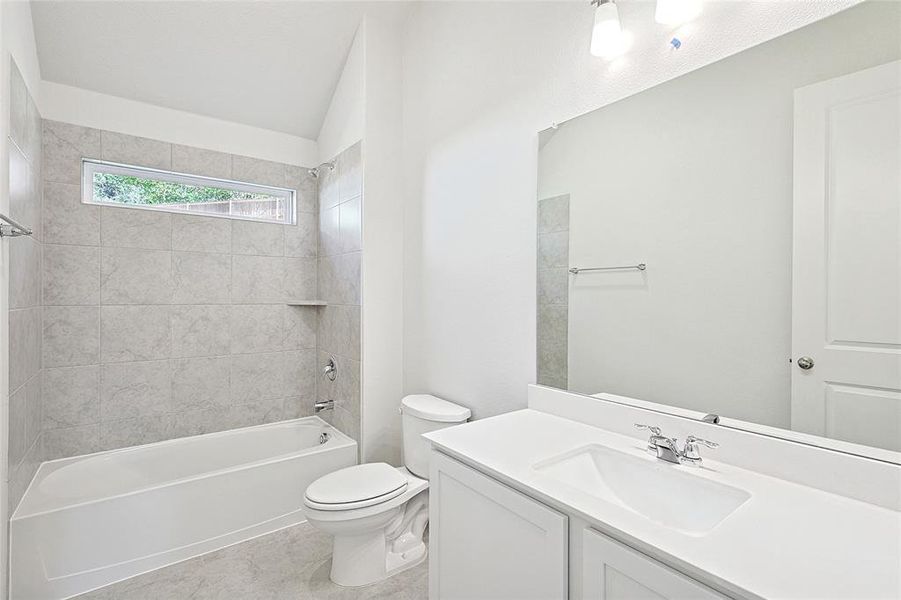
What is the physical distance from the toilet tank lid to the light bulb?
1679 mm

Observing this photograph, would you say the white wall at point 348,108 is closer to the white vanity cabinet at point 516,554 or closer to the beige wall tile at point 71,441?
the white vanity cabinet at point 516,554

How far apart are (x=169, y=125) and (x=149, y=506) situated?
7.02 feet

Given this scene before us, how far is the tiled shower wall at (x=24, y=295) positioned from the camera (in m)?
1.68

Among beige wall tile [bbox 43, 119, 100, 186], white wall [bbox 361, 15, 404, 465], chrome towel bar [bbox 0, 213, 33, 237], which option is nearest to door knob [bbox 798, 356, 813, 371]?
white wall [bbox 361, 15, 404, 465]

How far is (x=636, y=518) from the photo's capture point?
0.89 m

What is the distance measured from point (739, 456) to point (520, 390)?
0.86 meters

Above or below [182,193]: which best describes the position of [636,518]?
below

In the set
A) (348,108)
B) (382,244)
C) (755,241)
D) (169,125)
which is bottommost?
(755,241)

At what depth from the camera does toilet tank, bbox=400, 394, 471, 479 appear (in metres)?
2.07

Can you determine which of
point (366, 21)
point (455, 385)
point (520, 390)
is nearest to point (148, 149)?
point (366, 21)

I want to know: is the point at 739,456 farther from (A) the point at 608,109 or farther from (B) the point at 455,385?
(B) the point at 455,385

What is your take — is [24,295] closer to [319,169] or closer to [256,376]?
[256,376]

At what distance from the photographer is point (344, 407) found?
8.95ft

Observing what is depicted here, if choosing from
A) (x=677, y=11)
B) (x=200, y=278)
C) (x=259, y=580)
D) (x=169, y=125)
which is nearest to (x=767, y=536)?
(x=677, y=11)
